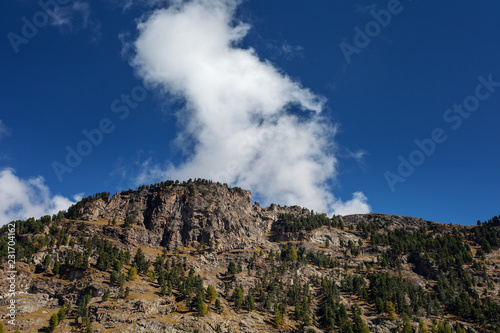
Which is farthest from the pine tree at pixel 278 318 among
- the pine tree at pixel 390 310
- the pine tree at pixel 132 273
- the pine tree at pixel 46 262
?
the pine tree at pixel 46 262

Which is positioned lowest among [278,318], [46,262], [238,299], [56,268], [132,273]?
[278,318]

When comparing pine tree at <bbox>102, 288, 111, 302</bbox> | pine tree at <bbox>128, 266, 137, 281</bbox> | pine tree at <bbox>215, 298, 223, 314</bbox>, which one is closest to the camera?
pine tree at <bbox>102, 288, 111, 302</bbox>

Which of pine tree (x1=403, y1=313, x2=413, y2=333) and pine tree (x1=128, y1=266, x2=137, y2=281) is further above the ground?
pine tree (x1=128, y1=266, x2=137, y2=281)

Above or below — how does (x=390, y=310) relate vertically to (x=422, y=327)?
above

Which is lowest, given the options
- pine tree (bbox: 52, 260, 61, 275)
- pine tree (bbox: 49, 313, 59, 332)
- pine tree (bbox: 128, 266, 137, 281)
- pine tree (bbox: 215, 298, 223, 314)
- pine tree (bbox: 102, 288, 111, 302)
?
pine tree (bbox: 49, 313, 59, 332)

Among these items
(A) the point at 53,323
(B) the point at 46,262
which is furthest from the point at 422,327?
(B) the point at 46,262

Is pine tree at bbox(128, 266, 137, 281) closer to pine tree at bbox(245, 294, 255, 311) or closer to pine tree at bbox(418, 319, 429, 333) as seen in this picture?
pine tree at bbox(245, 294, 255, 311)

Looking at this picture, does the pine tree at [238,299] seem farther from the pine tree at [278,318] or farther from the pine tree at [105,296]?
the pine tree at [105,296]

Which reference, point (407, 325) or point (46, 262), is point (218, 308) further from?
point (407, 325)

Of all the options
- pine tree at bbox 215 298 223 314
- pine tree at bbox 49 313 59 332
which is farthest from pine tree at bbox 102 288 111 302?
pine tree at bbox 215 298 223 314

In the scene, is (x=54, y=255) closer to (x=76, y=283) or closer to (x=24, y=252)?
(x=24, y=252)

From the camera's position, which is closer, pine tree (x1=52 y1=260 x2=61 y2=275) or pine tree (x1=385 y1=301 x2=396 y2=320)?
pine tree (x1=52 y1=260 x2=61 y2=275)

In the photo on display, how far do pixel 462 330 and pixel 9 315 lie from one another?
702ft

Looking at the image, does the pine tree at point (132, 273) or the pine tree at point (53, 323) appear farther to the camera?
the pine tree at point (132, 273)
